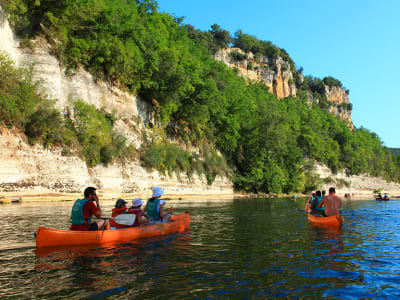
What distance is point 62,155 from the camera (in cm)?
2319

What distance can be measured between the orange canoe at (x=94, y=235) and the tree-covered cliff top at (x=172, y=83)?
14.9 m

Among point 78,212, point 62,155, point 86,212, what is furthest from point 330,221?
point 62,155

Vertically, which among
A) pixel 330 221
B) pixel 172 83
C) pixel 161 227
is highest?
pixel 172 83

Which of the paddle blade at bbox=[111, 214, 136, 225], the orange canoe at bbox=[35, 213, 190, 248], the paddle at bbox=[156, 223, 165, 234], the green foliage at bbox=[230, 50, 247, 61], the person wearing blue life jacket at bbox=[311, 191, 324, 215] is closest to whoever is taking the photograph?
the orange canoe at bbox=[35, 213, 190, 248]

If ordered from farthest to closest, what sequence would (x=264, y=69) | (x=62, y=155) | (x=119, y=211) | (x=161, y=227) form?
(x=264, y=69) < (x=62, y=155) < (x=161, y=227) < (x=119, y=211)

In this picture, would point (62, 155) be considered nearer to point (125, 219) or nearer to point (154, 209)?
point (154, 209)

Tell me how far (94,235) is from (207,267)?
12.7 ft

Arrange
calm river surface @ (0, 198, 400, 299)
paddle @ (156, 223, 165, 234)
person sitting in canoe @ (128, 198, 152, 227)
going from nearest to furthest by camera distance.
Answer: calm river surface @ (0, 198, 400, 299) < person sitting in canoe @ (128, 198, 152, 227) < paddle @ (156, 223, 165, 234)

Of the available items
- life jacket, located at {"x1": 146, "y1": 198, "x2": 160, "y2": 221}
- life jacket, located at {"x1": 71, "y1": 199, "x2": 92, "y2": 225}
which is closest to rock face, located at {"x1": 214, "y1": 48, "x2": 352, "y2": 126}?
life jacket, located at {"x1": 146, "y1": 198, "x2": 160, "y2": 221}

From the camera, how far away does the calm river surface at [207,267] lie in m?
5.33

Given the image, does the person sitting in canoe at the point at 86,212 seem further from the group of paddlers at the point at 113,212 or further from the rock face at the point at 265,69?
the rock face at the point at 265,69

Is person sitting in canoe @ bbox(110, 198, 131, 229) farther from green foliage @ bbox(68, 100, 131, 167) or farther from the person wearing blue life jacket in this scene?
green foliage @ bbox(68, 100, 131, 167)

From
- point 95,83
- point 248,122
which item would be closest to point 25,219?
point 95,83

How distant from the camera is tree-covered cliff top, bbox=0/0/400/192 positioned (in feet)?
87.2
